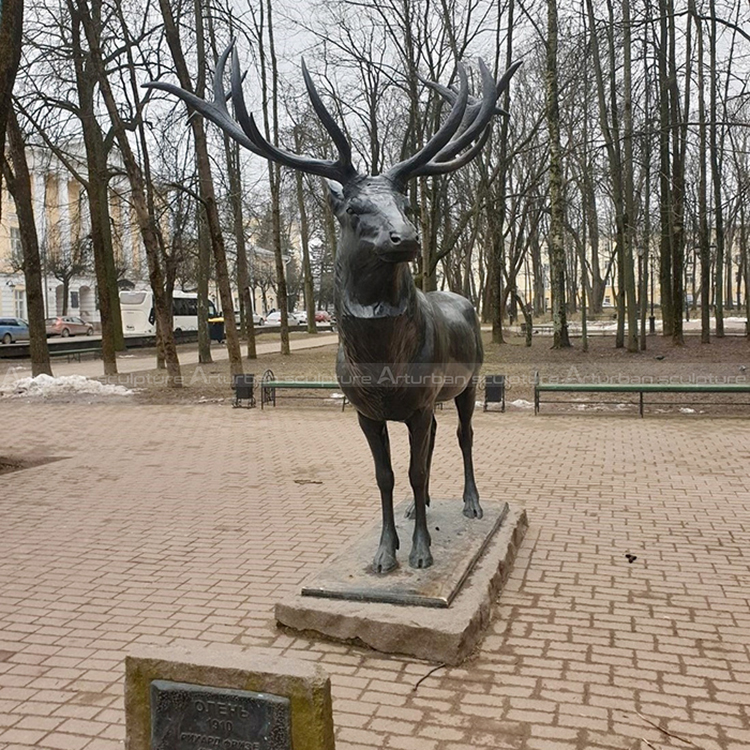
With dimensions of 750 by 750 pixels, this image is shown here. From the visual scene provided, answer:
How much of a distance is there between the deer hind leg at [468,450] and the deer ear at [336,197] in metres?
2.33

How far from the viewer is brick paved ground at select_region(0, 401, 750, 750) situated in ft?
11.3

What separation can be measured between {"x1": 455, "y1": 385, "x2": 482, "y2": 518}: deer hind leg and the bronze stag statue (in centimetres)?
105

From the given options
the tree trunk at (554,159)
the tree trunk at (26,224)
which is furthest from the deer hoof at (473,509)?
the tree trunk at (554,159)

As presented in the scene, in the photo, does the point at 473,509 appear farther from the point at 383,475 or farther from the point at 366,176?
the point at 366,176

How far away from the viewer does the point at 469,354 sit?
18.4 ft

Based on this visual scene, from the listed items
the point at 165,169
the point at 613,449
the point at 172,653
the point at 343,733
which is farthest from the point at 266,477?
the point at 165,169

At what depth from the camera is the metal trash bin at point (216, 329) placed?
38.7 m

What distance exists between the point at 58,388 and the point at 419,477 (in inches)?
559

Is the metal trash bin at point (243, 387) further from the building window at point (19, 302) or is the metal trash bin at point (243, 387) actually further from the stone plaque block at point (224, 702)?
the building window at point (19, 302)

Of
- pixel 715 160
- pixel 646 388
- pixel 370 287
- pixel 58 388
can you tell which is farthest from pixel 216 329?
pixel 370 287

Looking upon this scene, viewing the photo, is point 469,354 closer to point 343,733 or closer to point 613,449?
point 343,733

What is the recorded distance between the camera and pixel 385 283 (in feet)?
13.1

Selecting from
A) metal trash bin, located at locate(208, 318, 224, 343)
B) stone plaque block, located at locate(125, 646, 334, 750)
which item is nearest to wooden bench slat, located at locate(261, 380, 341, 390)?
stone plaque block, located at locate(125, 646, 334, 750)

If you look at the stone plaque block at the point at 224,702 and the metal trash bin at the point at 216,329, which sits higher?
the metal trash bin at the point at 216,329
